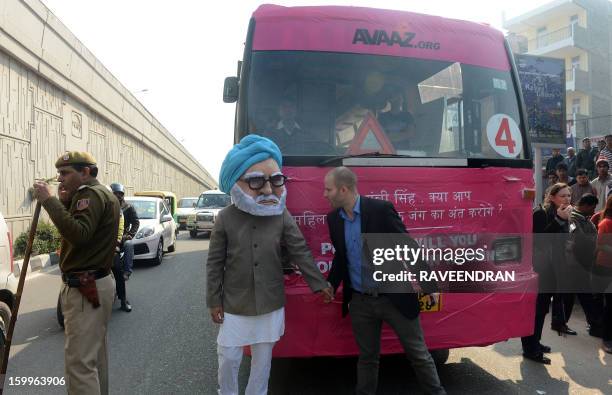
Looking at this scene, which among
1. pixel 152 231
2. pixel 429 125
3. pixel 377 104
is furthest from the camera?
pixel 152 231

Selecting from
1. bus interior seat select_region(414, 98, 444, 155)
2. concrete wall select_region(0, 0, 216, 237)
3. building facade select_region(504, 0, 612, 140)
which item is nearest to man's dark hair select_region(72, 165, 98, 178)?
bus interior seat select_region(414, 98, 444, 155)

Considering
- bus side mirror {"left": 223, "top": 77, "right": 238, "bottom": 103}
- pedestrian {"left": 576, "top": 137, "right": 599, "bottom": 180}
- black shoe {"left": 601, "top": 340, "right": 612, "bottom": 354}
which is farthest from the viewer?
pedestrian {"left": 576, "top": 137, "right": 599, "bottom": 180}

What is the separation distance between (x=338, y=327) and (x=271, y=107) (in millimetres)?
1707

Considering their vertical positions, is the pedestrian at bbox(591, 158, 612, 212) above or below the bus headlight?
above

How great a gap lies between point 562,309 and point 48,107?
54.5 ft

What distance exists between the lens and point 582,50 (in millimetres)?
31266

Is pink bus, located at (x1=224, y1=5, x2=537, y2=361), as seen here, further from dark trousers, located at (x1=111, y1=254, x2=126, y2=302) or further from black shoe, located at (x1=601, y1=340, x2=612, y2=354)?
dark trousers, located at (x1=111, y1=254, x2=126, y2=302)

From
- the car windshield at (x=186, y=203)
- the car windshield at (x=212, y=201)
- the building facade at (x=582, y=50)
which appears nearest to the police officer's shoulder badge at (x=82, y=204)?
the car windshield at (x=212, y=201)

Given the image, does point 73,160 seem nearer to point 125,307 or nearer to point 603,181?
point 125,307

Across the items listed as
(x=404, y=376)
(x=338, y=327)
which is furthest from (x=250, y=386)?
(x=404, y=376)

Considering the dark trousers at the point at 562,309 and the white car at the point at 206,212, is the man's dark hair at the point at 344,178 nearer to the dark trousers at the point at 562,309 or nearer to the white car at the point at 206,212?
the dark trousers at the point at 562,309

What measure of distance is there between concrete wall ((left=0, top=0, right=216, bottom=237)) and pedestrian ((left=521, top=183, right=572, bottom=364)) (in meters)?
13.0

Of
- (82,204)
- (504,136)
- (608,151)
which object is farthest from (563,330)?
(608,151)

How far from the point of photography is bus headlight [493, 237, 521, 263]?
3705 millimetres
